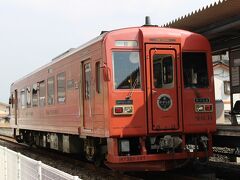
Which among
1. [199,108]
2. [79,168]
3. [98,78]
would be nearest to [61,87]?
[79,168]

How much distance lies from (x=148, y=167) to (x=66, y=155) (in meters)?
7.71

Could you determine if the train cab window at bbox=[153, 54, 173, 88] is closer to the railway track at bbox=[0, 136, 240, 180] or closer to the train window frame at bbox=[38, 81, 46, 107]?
the railway track at bbox=[0, 136, 240, 180]

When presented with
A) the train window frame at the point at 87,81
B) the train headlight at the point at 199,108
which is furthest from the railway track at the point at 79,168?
the train headlight at the point at 199,108

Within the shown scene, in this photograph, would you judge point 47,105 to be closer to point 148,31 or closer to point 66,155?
point 66,155

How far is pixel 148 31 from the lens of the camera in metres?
10.0

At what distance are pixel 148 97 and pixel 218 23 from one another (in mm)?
2403

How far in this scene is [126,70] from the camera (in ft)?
31.9

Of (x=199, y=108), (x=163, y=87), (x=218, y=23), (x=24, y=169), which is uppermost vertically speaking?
(x=218, y=23)

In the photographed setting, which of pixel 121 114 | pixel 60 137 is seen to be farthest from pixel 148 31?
pixel 60 137

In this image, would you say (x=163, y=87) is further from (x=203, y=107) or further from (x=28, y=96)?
(x=28, y=96)

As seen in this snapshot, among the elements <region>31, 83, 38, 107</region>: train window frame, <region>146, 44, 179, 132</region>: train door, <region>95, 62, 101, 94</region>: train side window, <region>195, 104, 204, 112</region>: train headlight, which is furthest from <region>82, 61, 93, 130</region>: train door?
<region>31, 83, 38, 107</region>: train window frame

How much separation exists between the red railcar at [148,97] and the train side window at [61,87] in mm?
1918

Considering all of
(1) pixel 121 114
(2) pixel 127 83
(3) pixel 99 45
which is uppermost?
(3) pixel 99 45

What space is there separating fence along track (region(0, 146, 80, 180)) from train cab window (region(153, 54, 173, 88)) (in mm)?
3325
